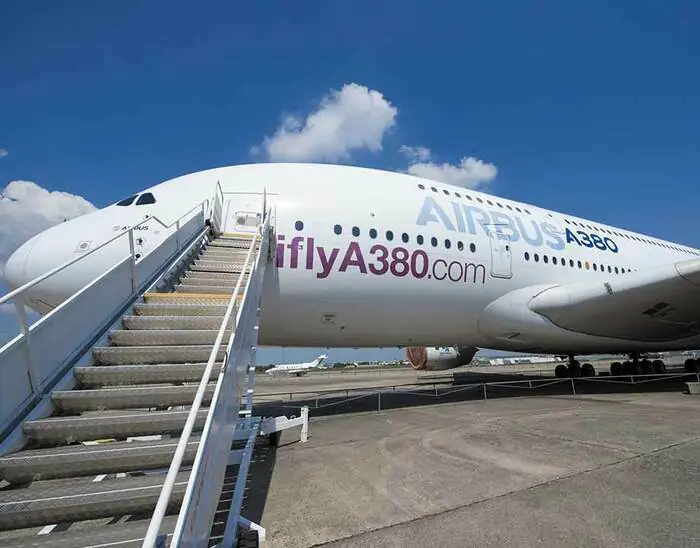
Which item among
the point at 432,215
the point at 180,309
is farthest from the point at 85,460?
the point at 432,215

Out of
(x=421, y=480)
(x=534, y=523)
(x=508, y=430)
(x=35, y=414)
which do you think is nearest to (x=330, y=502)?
(x=421, y=480)

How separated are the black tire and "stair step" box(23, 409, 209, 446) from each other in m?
0.95

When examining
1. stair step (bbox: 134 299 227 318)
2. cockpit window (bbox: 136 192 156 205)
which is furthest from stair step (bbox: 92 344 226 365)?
cockpit window (bbox: 136 192 156 205)

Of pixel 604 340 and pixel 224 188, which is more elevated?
pixel 224 188

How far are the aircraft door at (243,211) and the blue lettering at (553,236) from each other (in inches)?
337

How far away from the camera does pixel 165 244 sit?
632cm

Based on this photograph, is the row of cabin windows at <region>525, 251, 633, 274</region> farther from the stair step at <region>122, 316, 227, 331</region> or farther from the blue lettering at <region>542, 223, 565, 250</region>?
the stair step at <region>122, 316, 227, 331</region>

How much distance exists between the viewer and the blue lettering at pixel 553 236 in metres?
12.0

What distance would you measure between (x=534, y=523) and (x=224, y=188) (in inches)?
330

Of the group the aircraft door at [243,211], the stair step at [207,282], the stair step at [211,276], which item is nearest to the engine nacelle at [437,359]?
the aircraft door at [243,211]

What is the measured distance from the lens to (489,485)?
4.14 m

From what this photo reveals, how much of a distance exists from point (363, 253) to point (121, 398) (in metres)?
5.98

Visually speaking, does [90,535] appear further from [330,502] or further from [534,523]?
[534,523]

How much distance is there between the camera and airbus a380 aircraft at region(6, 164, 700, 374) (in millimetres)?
8250
